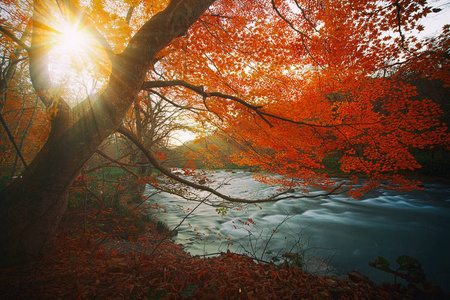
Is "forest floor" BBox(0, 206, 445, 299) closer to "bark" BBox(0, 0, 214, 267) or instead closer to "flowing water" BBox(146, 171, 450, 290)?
"bark" BBox(0, 0, 214, 267)

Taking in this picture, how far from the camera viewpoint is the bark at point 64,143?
2104 mm

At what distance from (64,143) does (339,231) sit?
1039 centimetres

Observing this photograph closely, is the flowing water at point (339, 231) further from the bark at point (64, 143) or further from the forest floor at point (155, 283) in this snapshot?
the bark at point (64, 143)

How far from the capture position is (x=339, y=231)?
8.16m

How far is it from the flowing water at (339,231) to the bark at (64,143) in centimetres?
244

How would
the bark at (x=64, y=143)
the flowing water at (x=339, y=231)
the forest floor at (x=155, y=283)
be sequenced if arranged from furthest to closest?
1. the flowing water at (x=339, y=231)
2. the bark at (x=64, y=143)
3. the forest floor at (x=155, y=283)

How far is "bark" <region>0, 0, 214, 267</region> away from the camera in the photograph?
2.10 m

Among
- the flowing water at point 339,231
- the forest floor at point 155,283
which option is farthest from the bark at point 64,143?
the flowing water at point 339,231

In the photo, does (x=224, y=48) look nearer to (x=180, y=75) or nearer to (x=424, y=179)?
(x=180, y=75)

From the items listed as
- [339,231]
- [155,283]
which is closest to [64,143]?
[155,283]

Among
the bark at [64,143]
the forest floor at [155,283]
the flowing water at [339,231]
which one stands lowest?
the flowing water at [339,231]

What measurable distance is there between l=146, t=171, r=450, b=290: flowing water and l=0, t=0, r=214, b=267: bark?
96.2 inches

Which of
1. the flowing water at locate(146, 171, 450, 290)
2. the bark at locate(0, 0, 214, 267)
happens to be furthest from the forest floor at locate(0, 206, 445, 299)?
the flowing water at locate(146, 171, 450, 290)

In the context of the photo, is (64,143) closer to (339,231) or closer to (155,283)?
(155,283)
